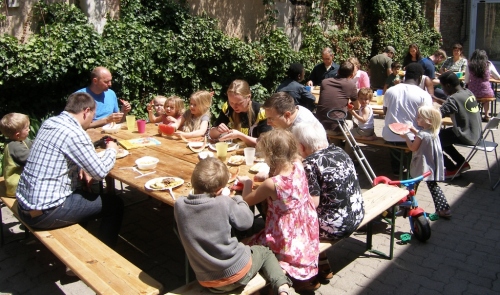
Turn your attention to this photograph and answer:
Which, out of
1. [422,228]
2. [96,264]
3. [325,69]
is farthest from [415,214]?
[325,69]

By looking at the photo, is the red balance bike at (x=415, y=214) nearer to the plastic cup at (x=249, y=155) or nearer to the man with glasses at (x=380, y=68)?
the plastic cup at (x=249, y=155)

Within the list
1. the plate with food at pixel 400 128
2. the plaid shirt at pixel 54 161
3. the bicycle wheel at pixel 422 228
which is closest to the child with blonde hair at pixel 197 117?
the plaid shirt at pixel 54 161

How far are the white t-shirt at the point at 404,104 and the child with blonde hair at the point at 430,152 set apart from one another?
0.69 m

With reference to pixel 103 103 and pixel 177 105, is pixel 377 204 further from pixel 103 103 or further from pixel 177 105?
pixel 103 103

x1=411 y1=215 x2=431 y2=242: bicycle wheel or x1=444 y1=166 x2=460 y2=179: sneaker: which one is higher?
x1=411 y1=215 x2=431 y2=242: bicycle wheel

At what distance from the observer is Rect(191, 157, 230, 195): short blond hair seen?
2801mm

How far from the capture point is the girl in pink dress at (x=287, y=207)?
3.15m

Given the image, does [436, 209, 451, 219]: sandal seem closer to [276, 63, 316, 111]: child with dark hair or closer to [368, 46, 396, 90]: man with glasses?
[276, 63, 316, 111]: child with dark hair

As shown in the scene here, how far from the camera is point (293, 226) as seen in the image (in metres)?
3.23

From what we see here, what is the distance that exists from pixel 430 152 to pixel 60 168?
11.6 ft

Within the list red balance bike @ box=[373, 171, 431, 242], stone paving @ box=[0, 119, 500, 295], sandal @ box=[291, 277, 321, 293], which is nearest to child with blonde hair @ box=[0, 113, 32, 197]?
stone paving @ box=[0, 119, 500, 295]

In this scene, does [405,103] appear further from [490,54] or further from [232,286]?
[490,54]

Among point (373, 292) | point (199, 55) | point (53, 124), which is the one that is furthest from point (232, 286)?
point (199, 55)

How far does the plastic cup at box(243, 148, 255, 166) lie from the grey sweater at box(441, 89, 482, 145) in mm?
3177
